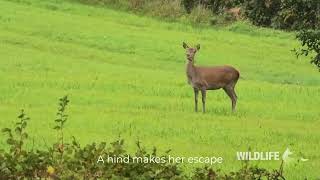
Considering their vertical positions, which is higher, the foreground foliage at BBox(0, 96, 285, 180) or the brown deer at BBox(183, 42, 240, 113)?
the brown deer at BBox(183, 42, 240, 113)

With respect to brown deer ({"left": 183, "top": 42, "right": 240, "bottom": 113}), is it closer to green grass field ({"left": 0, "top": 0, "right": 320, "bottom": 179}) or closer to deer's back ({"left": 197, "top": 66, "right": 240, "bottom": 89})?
deer's back ({"left": 197, "top": 66, "right": 240, "bottom": 89})

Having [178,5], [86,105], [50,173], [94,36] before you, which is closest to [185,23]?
[178,5]

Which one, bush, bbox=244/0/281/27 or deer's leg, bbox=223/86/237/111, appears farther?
bush, bbox=244/0/281/27

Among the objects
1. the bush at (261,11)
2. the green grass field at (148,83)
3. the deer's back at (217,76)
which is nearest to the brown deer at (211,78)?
the deer's back at (217,76)

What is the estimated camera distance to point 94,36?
33844mm

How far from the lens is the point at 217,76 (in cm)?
1938

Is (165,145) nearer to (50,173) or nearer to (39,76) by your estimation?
(50,173)

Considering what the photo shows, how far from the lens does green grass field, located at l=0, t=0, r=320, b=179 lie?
51.5 feet

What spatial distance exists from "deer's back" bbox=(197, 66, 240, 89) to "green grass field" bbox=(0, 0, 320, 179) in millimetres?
706

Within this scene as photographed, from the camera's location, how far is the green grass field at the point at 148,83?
15.7 meters

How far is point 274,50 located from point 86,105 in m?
17.7

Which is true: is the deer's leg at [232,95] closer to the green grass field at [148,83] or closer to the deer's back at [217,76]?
the deer's back at [217,76]

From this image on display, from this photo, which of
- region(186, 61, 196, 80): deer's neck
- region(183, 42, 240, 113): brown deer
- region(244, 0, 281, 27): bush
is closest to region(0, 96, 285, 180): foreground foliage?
region(183, 42, 240, 113): brown deer

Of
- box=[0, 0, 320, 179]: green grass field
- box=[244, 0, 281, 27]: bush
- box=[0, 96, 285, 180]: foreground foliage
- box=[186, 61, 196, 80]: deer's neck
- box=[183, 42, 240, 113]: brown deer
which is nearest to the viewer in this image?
box=[0, 96, 285, 180]: foreground foliage
